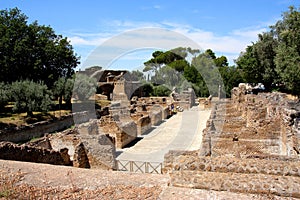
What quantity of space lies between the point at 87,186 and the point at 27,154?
478 centimetres

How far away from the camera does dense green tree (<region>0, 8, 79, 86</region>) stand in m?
32.4

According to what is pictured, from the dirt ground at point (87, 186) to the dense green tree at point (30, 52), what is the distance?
95.9ft

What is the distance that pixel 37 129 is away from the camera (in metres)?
20.9

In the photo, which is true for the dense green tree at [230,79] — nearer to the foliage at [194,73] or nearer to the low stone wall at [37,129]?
the foliage at [194,73]

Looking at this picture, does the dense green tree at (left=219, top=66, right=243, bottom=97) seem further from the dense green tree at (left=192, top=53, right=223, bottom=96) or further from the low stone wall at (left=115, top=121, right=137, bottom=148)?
the low stone wall at (left=115, top=121, right=137, bottom=148)

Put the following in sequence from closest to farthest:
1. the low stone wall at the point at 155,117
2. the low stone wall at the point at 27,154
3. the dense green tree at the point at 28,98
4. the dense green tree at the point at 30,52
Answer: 1. the low stone wall at the point at 27,154
2. the low stone wall at the point at 155,117
3. the dense green tree at the point at 28,98
4. the dense green tree at the point at 30,52

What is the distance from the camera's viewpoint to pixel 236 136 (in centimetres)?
1061

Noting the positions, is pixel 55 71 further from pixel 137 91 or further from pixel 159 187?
pixel 159 187

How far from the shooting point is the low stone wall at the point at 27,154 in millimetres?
7551

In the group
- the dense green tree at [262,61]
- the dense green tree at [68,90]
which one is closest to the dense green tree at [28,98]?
the dense green tree at [68,90]

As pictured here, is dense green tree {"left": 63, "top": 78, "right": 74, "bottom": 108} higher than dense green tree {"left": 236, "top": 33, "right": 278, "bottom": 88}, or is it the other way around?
dense green tree {"left": 236, "top": 33, "right": 278, "bottom": 88}

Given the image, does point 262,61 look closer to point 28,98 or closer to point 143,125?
point 143,125

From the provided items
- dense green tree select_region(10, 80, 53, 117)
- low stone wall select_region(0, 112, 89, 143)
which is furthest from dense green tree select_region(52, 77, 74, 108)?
low stone wall select_region(0, 112, 89, 143)

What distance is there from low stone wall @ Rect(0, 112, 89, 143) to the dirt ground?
14.4 metres
